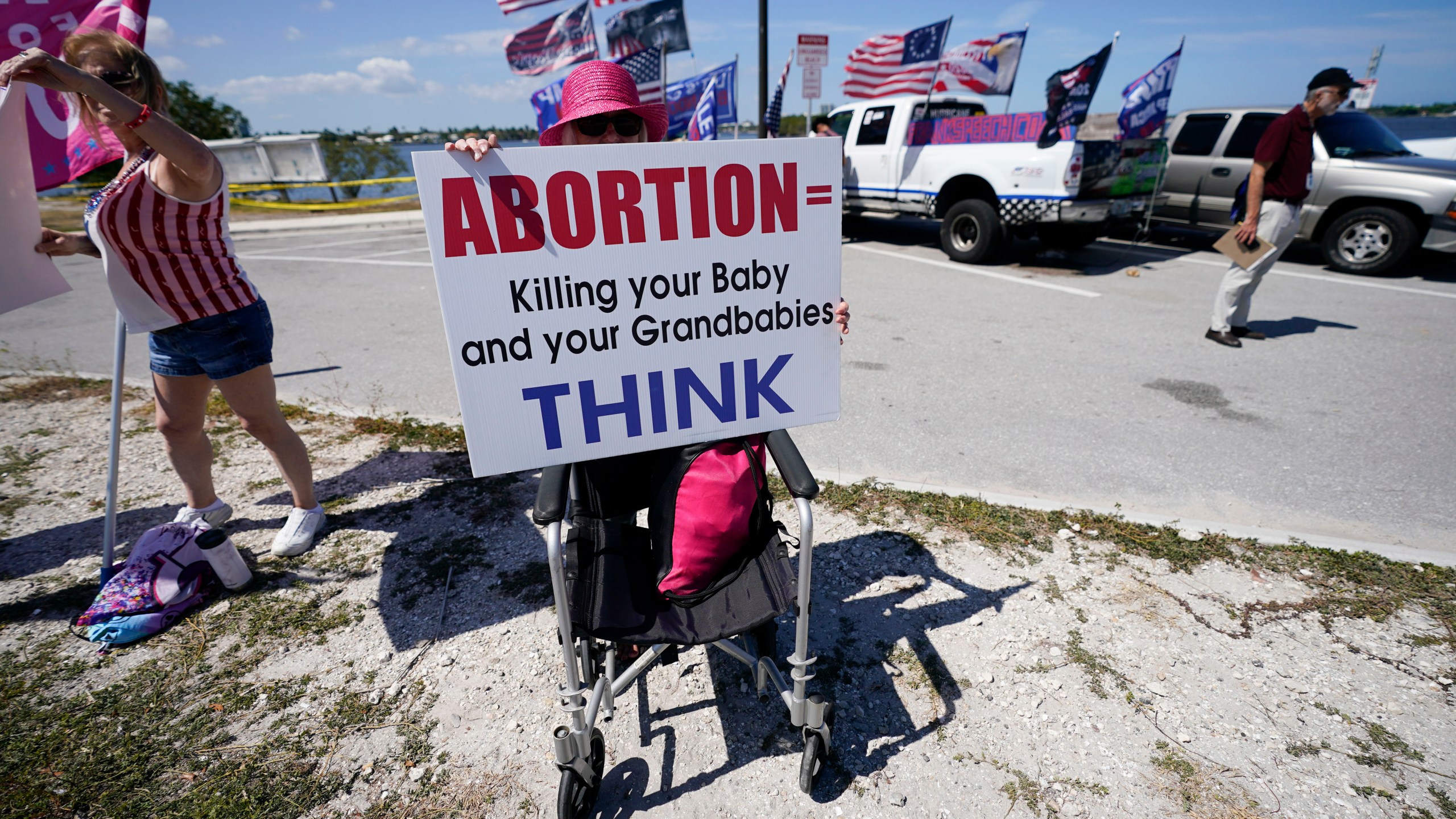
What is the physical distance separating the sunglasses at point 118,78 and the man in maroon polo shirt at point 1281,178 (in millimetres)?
6397

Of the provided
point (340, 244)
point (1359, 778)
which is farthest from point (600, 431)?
point (340, 244)

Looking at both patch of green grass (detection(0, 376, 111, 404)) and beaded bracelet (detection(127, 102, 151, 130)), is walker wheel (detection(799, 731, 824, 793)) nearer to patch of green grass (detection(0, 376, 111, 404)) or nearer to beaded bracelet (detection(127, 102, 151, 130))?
beaded bracelet (detection(127, 102, 151, 130))

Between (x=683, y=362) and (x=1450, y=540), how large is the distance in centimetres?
359

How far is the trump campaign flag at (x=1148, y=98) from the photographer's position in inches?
312

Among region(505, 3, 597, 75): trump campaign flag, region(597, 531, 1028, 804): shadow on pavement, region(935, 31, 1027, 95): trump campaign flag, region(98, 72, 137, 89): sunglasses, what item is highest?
region(505, 3, 597, 75): trump campaign flag

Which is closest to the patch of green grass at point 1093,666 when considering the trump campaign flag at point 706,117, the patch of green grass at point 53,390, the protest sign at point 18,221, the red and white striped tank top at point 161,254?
the red and white striped tank top at point 161,254

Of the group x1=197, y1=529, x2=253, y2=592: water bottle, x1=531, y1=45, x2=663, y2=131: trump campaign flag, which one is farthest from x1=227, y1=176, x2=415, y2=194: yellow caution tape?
x1=197, y1=529, x2=253, y2=592: water bottle

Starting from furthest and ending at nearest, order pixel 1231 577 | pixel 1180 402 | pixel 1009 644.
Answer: pixel 1180 402, pixel 1231 577, pixel 1009 644

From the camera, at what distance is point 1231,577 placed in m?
2.60

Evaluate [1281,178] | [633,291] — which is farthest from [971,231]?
[633,291]

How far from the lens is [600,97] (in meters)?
2.20

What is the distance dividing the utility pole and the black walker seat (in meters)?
Result: 11.1

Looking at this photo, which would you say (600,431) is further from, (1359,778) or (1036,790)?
(1359,778)

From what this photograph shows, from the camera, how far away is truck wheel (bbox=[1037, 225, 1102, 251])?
7.22 meters
